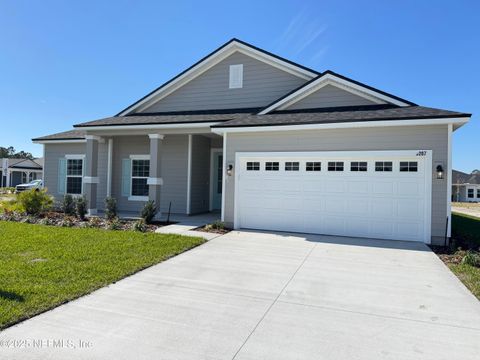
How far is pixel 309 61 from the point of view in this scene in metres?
14.4

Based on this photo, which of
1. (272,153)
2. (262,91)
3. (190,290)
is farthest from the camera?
(262,91)

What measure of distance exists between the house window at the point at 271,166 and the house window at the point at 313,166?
904 millimetres

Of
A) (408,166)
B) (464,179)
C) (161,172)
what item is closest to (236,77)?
(161,172)

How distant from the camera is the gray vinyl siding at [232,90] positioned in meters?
13.3

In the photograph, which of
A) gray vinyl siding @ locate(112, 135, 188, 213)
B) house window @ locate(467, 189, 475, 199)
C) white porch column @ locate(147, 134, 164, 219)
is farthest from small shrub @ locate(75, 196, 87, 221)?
house window @ locate(467, 189, 475, 199)

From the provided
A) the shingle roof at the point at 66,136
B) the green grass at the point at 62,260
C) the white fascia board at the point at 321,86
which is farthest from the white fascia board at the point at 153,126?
the green grass at the point at 62,260

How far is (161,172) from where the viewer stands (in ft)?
43.6

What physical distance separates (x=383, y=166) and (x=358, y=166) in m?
0.66

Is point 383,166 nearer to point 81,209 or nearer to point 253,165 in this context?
point 253,165

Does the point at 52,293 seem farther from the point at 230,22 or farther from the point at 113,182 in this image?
the point at 230,22

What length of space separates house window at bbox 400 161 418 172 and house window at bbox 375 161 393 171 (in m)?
0.28

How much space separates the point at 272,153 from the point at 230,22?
269 inches

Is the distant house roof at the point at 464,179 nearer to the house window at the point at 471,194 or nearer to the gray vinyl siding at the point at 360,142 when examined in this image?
the house window at the point at 471,194

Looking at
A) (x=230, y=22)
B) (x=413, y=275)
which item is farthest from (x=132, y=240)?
(x=230, y=22)
